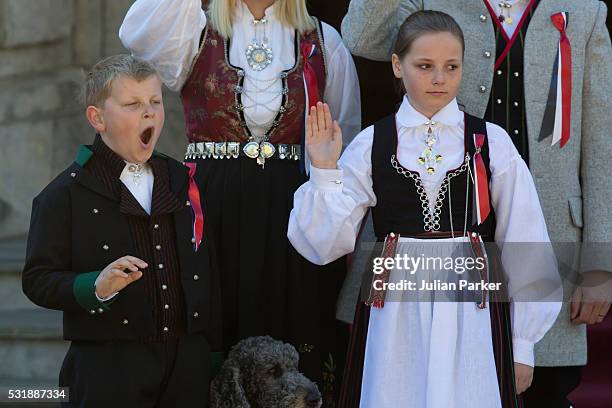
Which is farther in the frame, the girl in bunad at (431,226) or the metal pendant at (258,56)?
the metal pendant at (258,56)

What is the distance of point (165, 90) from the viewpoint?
5402 millimetres

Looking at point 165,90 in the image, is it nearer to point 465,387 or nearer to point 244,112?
point 244,112

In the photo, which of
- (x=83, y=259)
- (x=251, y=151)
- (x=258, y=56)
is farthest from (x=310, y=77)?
(x=83, y=259)

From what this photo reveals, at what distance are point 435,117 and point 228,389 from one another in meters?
1.05

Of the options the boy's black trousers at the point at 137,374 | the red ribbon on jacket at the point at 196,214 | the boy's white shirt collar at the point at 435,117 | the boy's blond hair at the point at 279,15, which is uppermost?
the boy's blond hair at the point at 279,15

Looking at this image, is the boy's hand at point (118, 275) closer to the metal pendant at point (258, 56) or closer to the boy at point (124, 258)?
the boy at point (124, 258)

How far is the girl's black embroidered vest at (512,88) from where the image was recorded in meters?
3.77

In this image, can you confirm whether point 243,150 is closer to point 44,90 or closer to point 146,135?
point 146,135

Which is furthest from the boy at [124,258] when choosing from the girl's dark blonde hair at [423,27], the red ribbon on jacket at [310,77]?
the girl's dark blonde hair at [423,27]

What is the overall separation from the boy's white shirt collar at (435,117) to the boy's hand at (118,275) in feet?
3.21

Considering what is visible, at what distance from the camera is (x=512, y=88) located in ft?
12.4

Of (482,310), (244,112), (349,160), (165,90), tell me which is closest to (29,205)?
(165,90)

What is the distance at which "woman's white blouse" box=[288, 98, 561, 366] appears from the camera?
11.1ft

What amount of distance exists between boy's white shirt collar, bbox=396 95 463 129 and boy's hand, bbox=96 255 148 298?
98cm
